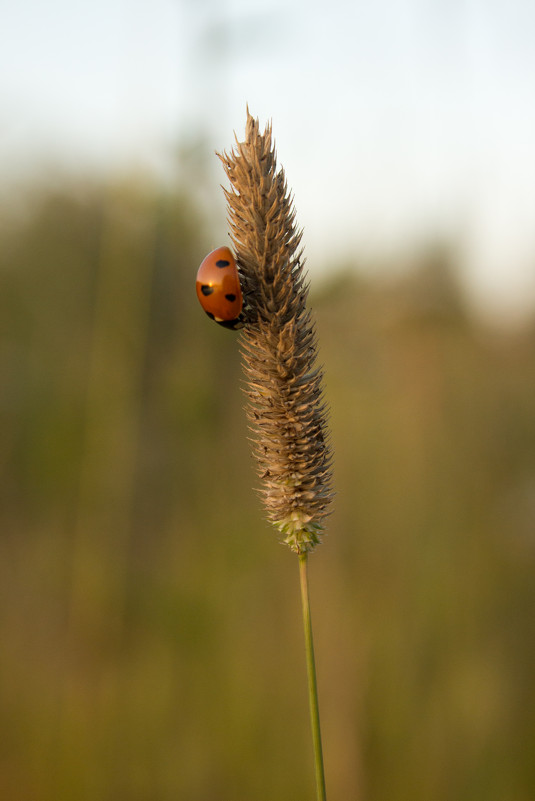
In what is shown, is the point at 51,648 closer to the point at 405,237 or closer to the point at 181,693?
the point at 181,693

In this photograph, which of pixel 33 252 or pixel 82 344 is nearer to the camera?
pixel 82 344

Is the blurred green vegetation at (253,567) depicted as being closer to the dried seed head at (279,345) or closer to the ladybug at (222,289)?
the ladybug at (222,289)

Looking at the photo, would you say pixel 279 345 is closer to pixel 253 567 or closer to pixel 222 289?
pixel 222 289

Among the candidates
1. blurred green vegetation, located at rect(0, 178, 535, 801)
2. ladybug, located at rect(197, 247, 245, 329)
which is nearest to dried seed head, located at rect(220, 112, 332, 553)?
ladybug, located at rect(197, 247, 245, 329)

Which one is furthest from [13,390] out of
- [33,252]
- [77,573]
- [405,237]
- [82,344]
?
[405,237]

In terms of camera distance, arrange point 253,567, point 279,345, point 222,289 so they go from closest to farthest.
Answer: point 279,345 < point 222,289 < point 253,567

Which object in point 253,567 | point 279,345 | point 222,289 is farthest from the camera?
point 253,567

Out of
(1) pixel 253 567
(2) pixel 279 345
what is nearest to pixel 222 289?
(2) pixel 279 345
